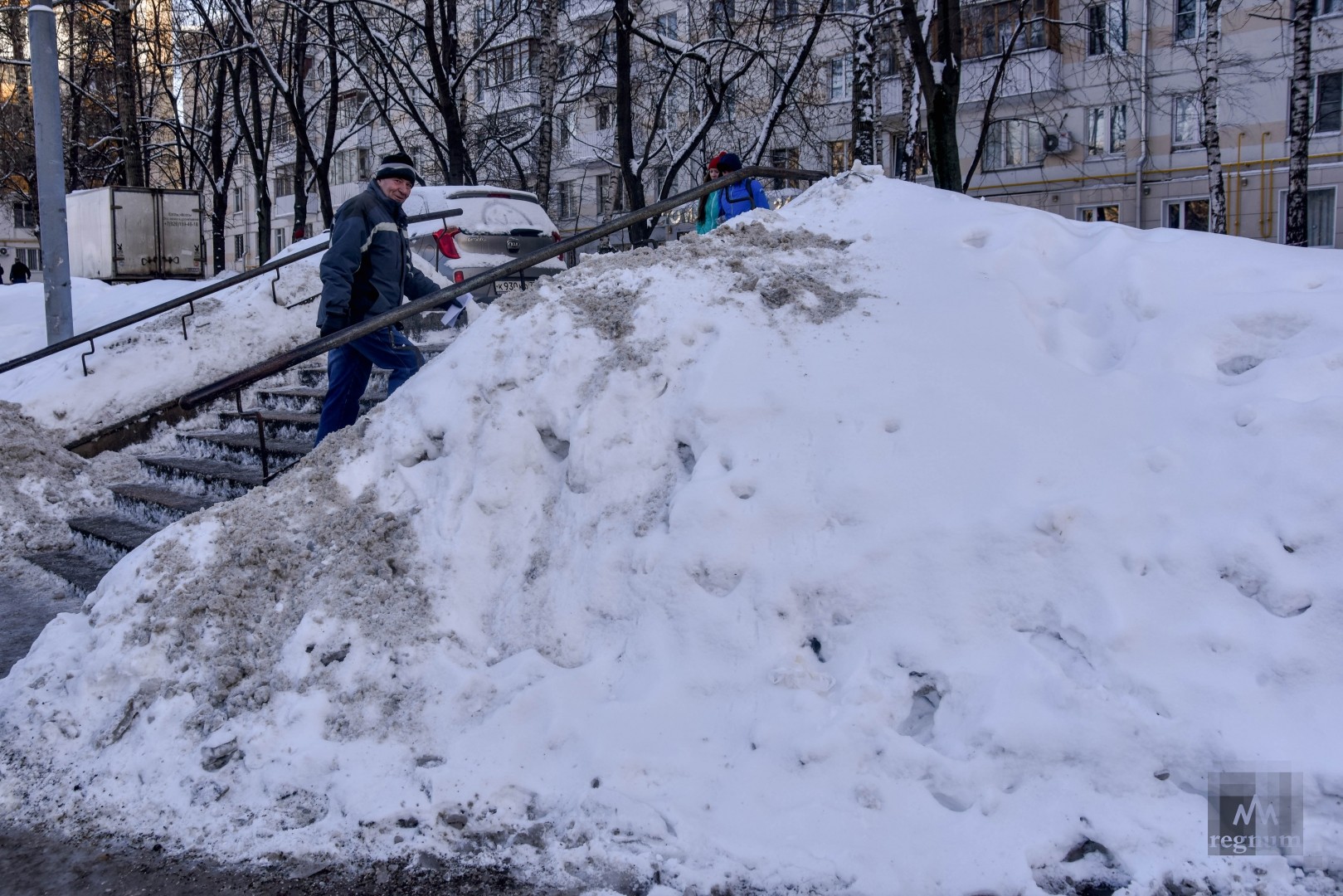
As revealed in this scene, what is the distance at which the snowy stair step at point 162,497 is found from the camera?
6293 mm

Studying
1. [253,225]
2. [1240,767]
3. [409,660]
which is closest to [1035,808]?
[1240,767]

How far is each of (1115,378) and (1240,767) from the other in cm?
168

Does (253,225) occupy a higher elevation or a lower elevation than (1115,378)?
higher

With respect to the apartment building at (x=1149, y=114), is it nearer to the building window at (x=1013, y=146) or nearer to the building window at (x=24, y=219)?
the building window at (x=1013, y=146)

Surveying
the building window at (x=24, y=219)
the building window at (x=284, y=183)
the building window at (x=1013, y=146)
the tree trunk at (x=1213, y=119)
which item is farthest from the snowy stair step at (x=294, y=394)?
the building window at (x=24, y=219)

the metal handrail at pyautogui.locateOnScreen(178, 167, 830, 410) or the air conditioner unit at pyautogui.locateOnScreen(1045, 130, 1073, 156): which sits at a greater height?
the air conditioner unit at pyautogui.locateOnScreen(1045, 130, 1073, 156)

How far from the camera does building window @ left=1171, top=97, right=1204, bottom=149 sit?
23469 millimetres

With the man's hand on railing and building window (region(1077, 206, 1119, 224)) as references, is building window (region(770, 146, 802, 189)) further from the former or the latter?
the man's hand on railing

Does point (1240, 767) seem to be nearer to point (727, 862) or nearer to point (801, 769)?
point (801, 769)

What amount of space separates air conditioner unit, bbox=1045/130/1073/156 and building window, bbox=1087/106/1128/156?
1.66 feet

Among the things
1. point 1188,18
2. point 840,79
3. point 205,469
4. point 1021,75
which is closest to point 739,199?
point 205,469

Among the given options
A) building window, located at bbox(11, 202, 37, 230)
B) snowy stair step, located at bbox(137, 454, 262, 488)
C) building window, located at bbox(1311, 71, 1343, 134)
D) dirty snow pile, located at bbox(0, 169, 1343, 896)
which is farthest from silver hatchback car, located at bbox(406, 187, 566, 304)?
building window, located at bbox(11, 202, 37, 230)

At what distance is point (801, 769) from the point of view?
9.73 feet

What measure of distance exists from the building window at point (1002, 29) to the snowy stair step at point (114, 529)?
2132 cm
